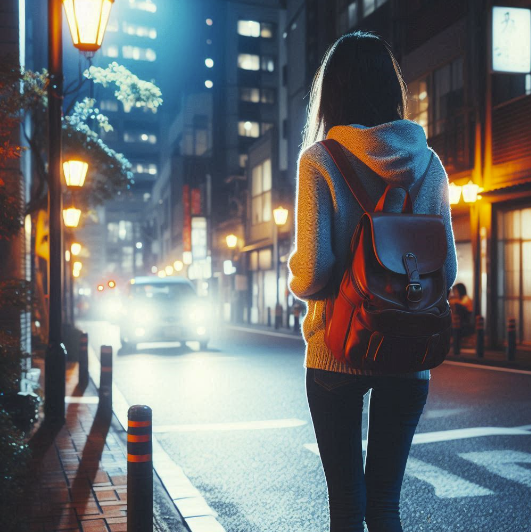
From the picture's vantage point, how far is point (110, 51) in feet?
471

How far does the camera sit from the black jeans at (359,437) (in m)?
2.30

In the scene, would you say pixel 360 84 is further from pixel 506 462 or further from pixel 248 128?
pixel 248 128

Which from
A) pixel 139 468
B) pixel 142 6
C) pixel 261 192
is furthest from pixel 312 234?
pixel 142 6

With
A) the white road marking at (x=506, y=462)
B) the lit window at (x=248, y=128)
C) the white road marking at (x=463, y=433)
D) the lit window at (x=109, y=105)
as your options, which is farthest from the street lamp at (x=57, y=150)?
the lit window at (x=109, y=105)

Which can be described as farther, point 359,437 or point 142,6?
point 142,6

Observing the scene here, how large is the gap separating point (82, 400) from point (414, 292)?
863 cm

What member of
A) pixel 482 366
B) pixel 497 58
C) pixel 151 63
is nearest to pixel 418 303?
pixel 482 366

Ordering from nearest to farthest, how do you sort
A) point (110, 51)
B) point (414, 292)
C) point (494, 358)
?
point (414, 292) < point (494, 358) < point (110, 51)

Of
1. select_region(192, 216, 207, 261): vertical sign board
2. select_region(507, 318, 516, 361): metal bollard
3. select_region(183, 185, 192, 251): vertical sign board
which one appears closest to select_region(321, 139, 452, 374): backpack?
select_region(507, 318, 516, 361): metal bollard

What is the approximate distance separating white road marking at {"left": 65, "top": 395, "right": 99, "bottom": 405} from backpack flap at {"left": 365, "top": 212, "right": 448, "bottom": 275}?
8.20m

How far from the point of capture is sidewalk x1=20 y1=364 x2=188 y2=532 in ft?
14.8

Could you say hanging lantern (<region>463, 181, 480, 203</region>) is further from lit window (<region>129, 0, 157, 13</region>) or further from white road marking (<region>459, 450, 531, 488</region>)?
lit window (<region>129, 0, 157, 13</region>)

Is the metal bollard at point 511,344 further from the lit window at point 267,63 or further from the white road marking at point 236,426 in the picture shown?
the lit window at point 267,63

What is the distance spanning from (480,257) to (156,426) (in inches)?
502
